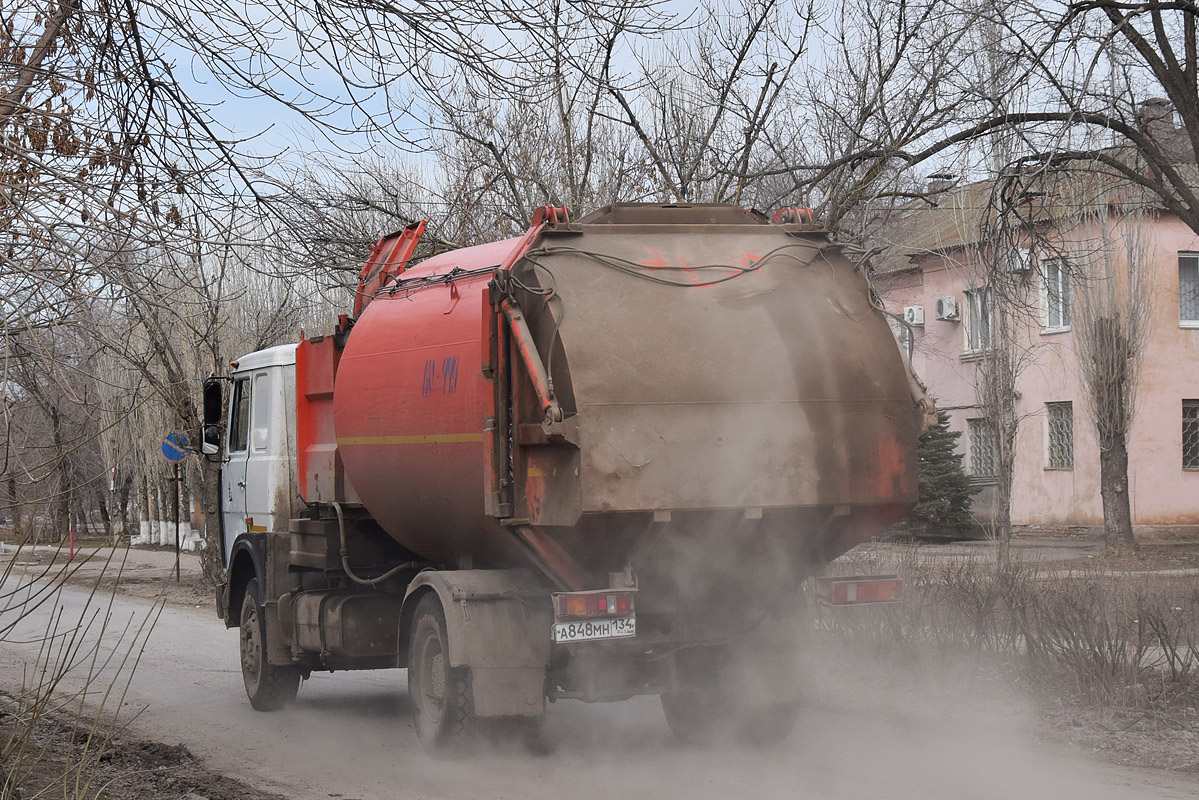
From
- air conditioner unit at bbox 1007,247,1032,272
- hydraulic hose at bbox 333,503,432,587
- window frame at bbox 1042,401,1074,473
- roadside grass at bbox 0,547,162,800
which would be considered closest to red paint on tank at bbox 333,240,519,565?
hydraulic hose at bbox 333,503,432,587

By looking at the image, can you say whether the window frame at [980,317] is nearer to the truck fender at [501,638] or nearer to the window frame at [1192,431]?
the window frame at [1192,431]

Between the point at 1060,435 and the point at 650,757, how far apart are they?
77.4 ft

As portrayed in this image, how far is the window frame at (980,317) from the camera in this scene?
13.1 meters

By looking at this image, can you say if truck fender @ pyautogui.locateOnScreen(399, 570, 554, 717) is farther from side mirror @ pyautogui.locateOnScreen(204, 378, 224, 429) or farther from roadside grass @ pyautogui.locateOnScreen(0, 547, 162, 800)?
side mirror @ pyautogui.locateOnScreen(204, 378, 224, 429)

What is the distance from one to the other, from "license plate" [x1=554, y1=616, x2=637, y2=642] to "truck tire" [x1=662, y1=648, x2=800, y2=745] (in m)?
0.91

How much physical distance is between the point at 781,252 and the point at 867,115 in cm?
540

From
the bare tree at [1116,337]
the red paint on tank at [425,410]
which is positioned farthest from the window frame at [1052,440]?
the red paint on tank at [425,410]

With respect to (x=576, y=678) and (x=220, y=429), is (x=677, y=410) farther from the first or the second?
(x=220, y=429)

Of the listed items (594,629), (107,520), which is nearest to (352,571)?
(594,629)

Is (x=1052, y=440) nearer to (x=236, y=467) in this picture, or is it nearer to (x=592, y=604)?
(x=236, y=467)

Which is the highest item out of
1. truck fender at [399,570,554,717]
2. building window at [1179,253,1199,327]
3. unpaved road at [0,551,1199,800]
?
building window at [1179,253,1199,327]

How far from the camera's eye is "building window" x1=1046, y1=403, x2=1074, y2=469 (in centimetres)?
2877

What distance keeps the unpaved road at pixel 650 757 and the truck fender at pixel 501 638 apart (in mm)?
430

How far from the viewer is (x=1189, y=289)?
28.0 metres
